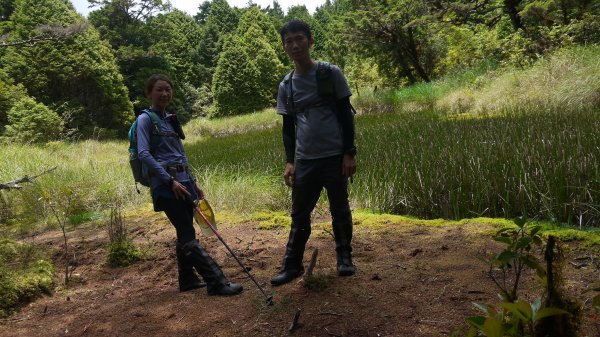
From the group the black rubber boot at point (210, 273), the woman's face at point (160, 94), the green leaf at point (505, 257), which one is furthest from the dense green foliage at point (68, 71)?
the green leaf at point (505, 257)

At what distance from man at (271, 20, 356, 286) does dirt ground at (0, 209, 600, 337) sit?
0.25m

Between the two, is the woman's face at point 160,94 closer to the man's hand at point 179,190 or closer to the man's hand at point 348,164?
the man's hand at point 179,190

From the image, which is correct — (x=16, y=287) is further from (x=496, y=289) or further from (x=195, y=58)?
(x=195, y=58)

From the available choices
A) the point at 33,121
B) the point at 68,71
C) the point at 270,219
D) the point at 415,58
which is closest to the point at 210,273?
the point at 270,219

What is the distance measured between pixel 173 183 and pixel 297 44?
1.19m

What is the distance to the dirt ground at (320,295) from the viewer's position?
224cm

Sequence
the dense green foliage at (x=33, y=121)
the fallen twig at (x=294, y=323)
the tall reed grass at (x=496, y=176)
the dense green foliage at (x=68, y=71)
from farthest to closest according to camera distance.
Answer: the dense green foliage at (x=68, y=71)
the dense green foliage at (x=33, y=121)
the tall reed grass at (x=496, y=176)
the fallen twig at (x=294, y=323)

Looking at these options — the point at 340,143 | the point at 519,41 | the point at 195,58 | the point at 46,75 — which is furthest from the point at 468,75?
the point at 195,58

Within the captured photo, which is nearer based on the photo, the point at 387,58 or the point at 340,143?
the point at 340,143

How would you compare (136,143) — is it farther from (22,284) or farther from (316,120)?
(22,284)

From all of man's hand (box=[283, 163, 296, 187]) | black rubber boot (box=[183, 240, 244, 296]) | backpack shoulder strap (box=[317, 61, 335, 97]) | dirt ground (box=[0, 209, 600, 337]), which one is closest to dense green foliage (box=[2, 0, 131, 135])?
dirt ground (box=[0, 209, 600, 337])

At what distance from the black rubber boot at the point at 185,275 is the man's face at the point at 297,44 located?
5.12 ft

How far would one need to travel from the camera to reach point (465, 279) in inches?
99.2

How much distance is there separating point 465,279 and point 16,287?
3184 mm
